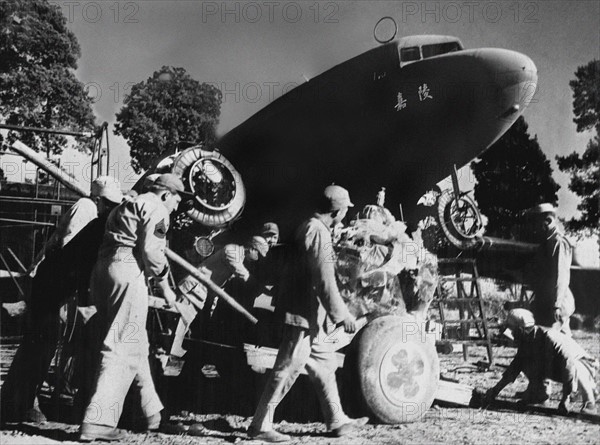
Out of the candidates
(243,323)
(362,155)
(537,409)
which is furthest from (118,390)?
(362,155)

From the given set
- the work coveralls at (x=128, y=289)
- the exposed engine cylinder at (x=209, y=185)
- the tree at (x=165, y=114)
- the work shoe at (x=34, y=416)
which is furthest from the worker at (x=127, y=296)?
the tree at (x=165, y=114)

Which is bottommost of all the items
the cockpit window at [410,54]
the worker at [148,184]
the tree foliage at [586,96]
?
the worker at [148,184]

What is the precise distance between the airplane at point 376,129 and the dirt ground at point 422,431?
2.46 m

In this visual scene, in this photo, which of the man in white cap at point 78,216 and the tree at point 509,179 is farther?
the tree at point 509,179

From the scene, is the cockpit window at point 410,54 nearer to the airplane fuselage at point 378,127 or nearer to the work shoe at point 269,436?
the airplane fuselage at point 378,127

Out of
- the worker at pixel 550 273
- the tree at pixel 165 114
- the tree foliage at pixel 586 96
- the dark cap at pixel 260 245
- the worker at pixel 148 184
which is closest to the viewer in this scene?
the worker at pixel 148 184

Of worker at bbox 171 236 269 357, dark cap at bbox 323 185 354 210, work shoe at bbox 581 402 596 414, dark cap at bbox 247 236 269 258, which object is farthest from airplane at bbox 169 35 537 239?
work shoe at bbox 581 402 596 414

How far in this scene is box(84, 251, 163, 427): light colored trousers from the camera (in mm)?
4035

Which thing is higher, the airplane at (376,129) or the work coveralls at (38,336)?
the airplane at (376,129)

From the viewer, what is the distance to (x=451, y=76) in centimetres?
651

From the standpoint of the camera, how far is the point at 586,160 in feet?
22.8

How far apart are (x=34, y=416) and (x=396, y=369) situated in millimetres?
2788

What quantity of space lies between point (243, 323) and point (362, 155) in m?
3.05

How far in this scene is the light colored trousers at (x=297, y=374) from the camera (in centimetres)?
417
